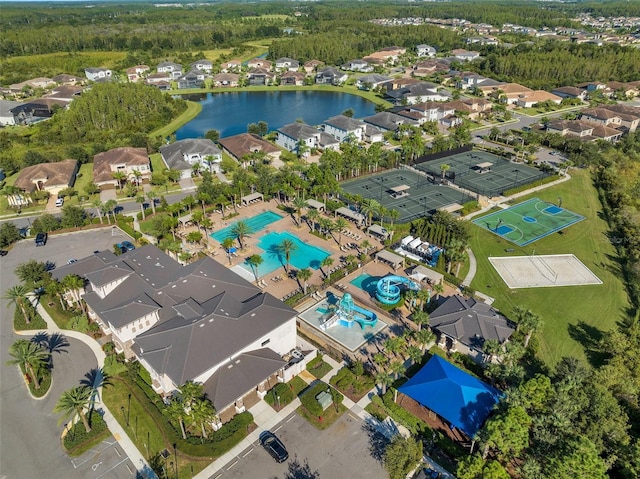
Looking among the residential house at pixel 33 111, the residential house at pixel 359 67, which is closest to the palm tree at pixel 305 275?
the residential house at pixel 33 111

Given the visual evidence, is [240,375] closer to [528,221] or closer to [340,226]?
[340,226]

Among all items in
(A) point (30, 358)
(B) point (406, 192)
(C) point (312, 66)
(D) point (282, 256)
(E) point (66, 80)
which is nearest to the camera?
(A) point (30, 358)

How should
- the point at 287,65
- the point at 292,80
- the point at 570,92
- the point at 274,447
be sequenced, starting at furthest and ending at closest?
the point at 287,65 < the point at 292,80 < the point at 570,92 < the point at 274,447

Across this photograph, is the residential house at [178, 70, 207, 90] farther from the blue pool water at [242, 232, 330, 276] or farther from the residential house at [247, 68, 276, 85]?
the blue pool water at [242, 232, 330, 276]

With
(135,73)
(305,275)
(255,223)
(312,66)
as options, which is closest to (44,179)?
(255,223)

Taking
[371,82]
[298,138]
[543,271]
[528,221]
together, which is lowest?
[528,221]

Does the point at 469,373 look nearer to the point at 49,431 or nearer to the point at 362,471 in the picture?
the point at 362,471

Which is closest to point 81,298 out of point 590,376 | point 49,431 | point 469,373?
point 49,431
